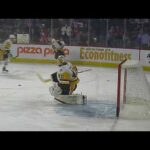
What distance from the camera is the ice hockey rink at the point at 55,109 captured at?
8.38 meters

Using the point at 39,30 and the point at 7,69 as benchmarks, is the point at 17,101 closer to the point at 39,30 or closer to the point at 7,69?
the point at 7,69

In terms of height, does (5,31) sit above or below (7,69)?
above

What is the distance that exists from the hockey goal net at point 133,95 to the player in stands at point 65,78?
4.00 feet

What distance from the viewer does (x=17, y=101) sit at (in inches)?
424

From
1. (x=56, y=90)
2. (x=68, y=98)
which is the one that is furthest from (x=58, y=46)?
(x=68, y=98)

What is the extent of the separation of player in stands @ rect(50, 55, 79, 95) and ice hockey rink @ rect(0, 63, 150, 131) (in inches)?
13.6

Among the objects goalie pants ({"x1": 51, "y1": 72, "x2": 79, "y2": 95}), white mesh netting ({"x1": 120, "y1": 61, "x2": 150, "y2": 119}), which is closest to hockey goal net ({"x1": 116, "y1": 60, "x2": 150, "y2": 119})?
white mesh netting ({"x1": 120, "y1": 61, "x2": 150, "y2": 119})

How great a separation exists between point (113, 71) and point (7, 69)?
12.6 ft

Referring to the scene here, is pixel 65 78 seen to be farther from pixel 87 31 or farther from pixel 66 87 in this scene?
pixel 87 31

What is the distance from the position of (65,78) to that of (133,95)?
168 cm

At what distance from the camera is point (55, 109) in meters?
9.88

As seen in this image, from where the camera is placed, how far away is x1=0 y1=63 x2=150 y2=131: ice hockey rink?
8383mm

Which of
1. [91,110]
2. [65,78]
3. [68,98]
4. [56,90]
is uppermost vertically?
[65,78]
